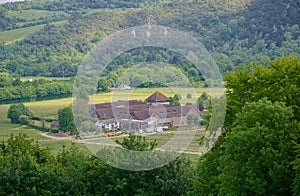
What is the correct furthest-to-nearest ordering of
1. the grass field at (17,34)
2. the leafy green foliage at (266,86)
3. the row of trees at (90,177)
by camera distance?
the grass field at (17,34) → the row of trees at (90,177) → the leafy green foliage at (266,86)

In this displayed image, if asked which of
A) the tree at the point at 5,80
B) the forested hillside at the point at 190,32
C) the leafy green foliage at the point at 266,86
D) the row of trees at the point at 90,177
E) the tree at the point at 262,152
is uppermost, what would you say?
the forested hillside at the point at 190,32

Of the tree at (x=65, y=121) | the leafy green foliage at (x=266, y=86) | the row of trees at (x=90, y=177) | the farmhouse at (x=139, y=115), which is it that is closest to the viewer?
the leafy green foliage at (x=266, y=86)

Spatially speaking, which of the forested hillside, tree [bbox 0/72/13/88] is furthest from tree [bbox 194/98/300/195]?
tree [bbox 0/72/13/88]

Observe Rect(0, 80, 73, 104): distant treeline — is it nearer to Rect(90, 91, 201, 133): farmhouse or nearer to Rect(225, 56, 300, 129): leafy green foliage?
Rect(90, 91, 201, 133): farmhouse

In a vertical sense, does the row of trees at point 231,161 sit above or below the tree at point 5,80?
below

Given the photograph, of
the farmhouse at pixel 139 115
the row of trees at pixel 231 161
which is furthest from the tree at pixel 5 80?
the farmhouse at pixel 139 115

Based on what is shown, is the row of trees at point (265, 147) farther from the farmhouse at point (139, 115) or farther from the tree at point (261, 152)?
the farmhouse at point (139, 115)
